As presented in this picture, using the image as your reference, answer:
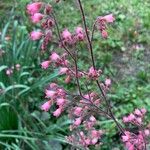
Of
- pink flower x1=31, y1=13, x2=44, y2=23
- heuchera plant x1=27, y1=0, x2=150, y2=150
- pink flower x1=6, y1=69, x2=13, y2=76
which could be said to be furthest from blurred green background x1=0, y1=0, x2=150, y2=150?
pink flower x1=31, y1=13, x2=44, y2=23

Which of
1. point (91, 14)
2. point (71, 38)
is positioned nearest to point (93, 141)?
point (71, 38)

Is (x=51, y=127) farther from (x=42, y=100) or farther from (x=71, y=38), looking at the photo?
(x=71, y=38)

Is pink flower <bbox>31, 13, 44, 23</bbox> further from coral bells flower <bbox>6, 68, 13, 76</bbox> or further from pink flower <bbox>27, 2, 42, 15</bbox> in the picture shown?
coral bells flower <bbox>6, 68, 13, 76</bbox>

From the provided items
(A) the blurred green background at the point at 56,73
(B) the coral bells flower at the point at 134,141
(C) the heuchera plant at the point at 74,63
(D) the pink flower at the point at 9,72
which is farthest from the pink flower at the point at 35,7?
(D) the pink flower at the point at 9,72

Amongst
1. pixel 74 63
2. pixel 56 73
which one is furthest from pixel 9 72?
pixel 74 63

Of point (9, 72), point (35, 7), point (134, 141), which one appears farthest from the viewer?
point (9, 72)

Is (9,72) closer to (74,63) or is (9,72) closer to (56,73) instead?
(56,73)

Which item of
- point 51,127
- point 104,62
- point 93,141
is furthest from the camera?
point 104,62

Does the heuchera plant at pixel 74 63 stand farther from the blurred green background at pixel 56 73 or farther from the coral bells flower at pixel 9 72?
the coral bells flower at pixel 9 72
